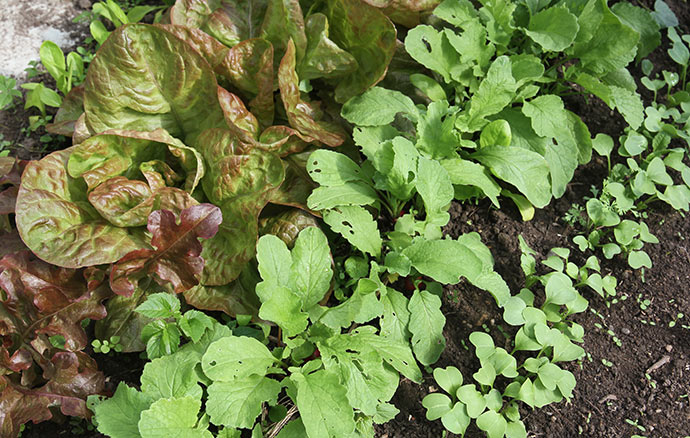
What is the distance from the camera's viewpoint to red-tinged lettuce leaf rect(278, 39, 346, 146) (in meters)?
2.41

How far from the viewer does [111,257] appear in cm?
223

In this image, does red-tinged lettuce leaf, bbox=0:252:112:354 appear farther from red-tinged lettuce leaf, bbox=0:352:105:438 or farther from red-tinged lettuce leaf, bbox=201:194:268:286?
red-tinged lettuce leaf, bbox=201:194:268:286

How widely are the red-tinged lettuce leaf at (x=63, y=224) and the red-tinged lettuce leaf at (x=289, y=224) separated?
495 millimetres

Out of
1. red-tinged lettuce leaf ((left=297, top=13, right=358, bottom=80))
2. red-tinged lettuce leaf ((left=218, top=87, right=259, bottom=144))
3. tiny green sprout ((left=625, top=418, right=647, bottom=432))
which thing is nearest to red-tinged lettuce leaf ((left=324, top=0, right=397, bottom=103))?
red-tinged lettuce leaf ((left=297, top=13, right=358, bottom=80))

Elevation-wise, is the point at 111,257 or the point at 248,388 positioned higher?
the point at 111,257

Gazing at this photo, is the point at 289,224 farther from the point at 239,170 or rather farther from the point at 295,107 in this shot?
A: the point at 295,107

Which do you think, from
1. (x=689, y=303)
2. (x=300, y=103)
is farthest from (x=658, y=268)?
(x=300, y=103)

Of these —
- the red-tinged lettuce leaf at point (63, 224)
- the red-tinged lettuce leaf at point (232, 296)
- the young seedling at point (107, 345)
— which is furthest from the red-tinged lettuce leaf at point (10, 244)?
the red-tinged lettuce leaf at point (232, 296)

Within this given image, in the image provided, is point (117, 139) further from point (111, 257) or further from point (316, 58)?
point (316, 58)

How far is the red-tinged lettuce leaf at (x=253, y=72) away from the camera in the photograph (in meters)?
2.46

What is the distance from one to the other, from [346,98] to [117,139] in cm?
101

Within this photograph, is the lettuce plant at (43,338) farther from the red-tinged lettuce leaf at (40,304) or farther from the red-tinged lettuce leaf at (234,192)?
the red-tinged lettuce leaf at (234,192)

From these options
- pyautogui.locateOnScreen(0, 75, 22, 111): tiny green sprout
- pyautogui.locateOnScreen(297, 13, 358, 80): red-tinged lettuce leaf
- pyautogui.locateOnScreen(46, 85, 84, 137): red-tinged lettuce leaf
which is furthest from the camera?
pyautogui.locateOnScreen(0, 75, 22, 111): tiny green sprout

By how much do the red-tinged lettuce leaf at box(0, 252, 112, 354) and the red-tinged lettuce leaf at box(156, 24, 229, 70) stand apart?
3.35ft
